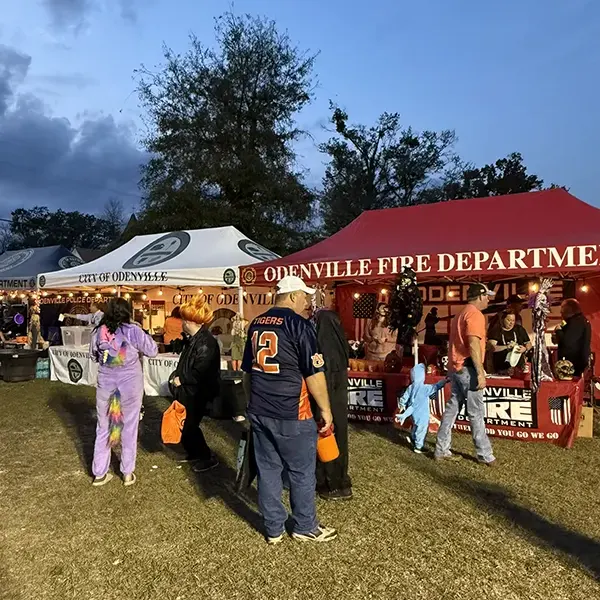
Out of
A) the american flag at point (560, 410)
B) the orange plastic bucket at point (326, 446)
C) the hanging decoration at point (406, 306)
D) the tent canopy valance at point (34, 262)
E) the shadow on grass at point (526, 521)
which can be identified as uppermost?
the tent canopy valance at point (34, 262)

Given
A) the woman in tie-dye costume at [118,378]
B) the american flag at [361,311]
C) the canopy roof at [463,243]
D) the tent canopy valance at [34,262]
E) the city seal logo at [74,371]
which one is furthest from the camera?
the tent canopy valance at [34,262]

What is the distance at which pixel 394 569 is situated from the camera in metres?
3.09

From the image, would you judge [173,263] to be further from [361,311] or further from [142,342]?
[142,342]

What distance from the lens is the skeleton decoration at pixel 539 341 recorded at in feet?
19.2

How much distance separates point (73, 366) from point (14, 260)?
11676 millimetres

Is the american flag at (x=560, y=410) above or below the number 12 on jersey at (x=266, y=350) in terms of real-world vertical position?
below

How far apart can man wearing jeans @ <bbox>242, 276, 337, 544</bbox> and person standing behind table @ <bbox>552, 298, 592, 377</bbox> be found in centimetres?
457

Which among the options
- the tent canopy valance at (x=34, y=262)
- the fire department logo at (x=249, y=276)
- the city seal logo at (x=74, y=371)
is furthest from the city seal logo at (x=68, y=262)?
the fire department logo at (x=249, y=276)

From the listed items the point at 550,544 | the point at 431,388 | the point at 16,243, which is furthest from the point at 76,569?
the point at 16,243

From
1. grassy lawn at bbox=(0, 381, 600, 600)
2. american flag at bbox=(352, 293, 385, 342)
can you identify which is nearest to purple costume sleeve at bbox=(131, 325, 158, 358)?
grassy lawn at bbox=(0, 381, 600, 600)

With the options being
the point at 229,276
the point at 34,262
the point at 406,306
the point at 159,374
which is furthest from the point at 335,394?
the point at 34,262

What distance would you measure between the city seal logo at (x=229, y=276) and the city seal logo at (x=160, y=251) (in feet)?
7.33

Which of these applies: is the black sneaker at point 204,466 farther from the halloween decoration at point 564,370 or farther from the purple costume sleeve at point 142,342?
the halloween decoration at point 564,370

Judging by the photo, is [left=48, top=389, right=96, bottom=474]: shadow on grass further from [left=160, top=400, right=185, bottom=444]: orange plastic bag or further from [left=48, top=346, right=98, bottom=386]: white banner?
[left=160, top=400, right=185, bottom=444]: orange plastic bag
